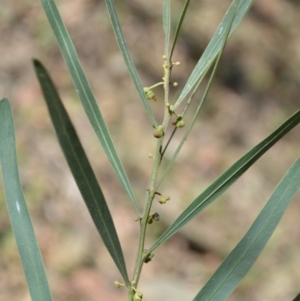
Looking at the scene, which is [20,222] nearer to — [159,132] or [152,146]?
[159,132]

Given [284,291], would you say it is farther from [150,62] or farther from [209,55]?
[209,55]

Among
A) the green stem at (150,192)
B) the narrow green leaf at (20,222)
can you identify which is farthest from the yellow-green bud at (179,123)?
the narrow green leaf at (20,222)

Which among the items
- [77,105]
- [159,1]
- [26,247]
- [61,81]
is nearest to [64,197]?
[77,105]

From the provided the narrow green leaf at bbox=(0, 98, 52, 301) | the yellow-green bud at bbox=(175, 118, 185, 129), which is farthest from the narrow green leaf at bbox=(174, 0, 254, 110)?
the narrow green leaf at bbox=(0, 98, 52, 301)

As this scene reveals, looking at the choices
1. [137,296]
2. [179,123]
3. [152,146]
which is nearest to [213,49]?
[179,123]

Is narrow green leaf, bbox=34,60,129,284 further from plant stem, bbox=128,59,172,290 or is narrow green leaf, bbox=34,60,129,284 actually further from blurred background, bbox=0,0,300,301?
blurred background, bbox=0,0,300,301

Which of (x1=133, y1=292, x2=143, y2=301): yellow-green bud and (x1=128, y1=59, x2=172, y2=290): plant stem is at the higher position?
(x1=128, y1=59, x2=172, y2=290): plant stem
